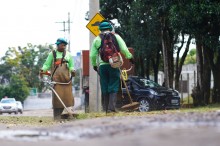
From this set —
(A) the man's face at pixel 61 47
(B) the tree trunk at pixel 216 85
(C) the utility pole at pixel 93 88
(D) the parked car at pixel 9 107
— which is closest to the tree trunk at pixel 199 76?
(B) the tree trunk at pixel 216 85

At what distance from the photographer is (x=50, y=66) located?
11.4m

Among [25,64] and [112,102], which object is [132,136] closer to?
[112,102]

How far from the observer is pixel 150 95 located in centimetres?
1925

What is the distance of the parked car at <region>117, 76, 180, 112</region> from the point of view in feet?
62.7

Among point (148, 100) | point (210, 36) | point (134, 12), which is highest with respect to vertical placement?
point (134, 12)

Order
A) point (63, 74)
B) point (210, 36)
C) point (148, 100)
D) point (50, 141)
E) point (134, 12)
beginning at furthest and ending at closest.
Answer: point (134, 12), point (210, 36), point (148, 100), point (63, 74), point (50, 141)

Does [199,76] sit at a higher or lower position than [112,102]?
higher

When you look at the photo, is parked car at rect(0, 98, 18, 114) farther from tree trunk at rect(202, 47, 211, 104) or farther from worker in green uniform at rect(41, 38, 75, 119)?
worker in green uniform at rect(41, 38, 75, 119)

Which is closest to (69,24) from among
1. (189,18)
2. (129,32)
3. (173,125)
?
(129,32)

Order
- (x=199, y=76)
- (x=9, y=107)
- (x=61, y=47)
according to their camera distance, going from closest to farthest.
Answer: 1. (x=61, y=47)
2. (x=199, y=76)
3. (x=9, y=107)

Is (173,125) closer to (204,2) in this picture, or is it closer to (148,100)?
(148,100)

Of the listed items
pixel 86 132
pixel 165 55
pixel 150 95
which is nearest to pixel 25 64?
pixel 165 55

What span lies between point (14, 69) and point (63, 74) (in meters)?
82.9

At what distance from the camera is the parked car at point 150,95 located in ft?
62.7
